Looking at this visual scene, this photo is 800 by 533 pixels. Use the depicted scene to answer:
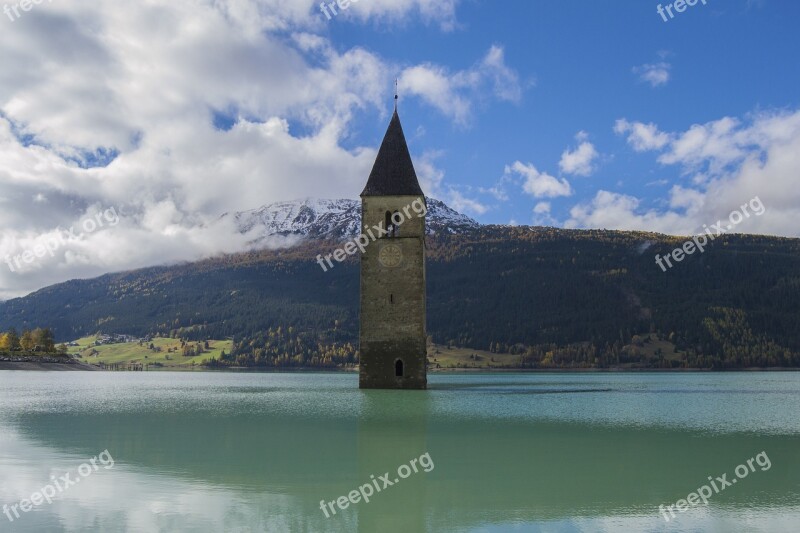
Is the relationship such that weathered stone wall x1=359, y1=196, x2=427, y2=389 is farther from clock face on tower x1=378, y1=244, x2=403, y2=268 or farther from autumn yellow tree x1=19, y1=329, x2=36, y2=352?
autumn yellow tree x1=19, y1=329, x2=36, y2=352

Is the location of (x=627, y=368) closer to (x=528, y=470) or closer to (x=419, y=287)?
(x=419, y=287)

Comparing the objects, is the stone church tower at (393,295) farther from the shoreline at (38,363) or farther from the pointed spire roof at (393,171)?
the shoreline at (38,363)

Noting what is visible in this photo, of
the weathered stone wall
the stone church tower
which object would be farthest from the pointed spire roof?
the weathered stone wall

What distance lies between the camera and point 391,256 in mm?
51250

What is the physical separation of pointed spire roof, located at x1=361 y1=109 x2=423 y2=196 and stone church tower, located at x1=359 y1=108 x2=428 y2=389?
0.40 ft

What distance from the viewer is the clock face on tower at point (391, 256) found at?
51188mm

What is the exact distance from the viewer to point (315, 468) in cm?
1841

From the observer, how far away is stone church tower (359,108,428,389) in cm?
5075

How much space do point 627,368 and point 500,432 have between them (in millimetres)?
178810

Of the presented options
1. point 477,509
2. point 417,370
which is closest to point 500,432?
point 477,509

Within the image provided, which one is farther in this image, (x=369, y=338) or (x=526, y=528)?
(x=369, y=338)

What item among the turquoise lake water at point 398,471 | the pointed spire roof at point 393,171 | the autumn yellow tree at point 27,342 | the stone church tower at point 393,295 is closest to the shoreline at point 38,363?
the autumn yellow tree at point 27,342

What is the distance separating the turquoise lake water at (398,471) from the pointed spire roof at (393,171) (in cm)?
2236

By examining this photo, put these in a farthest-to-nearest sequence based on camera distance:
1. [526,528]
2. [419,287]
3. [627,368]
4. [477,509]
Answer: [627,368], [419,287], [477,509], [526,528]
